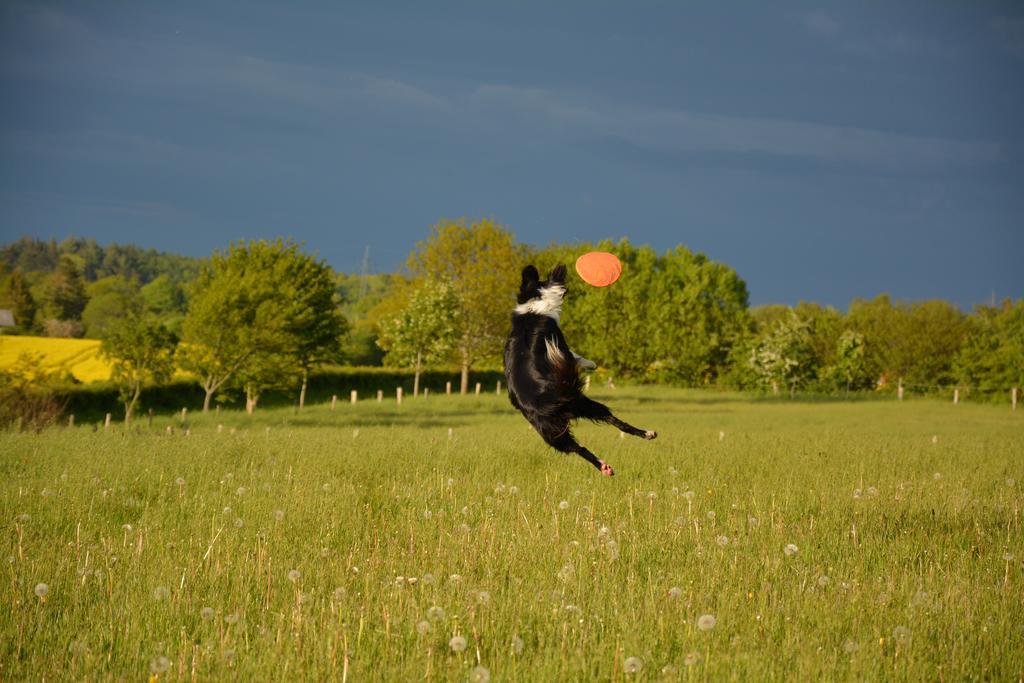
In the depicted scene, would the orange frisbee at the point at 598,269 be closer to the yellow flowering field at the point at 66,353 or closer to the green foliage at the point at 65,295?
the yellow flowering field at the point at 66,353

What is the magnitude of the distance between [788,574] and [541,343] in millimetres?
2923

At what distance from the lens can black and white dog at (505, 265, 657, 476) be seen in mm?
6867

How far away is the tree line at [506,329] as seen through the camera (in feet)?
147

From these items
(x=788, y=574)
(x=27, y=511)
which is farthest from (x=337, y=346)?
(x=788, y=574)

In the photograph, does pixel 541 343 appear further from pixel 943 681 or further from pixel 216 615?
pixel 943 681

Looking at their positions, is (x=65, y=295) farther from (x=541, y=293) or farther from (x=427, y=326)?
(x=541, y=293)

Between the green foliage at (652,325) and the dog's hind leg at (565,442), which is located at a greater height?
the green foliage at (652,325)

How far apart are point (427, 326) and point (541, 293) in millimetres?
55011

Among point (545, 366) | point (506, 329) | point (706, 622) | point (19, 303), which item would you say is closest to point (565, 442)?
point (545, 366)

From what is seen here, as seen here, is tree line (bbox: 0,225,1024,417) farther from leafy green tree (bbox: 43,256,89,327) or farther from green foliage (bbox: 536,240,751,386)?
leafy green tree (bbox: 43,256,89,327)

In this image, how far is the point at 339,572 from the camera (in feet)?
21.1

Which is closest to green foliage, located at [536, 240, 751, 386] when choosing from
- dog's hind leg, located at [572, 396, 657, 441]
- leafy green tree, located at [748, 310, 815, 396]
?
leafy green tree, located at [748, 310, 815, 396]

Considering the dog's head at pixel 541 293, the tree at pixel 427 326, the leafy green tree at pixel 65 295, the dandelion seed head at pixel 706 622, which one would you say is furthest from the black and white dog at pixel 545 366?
the leafy green tree at pixel 65 295

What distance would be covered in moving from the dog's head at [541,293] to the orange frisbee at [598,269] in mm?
763
